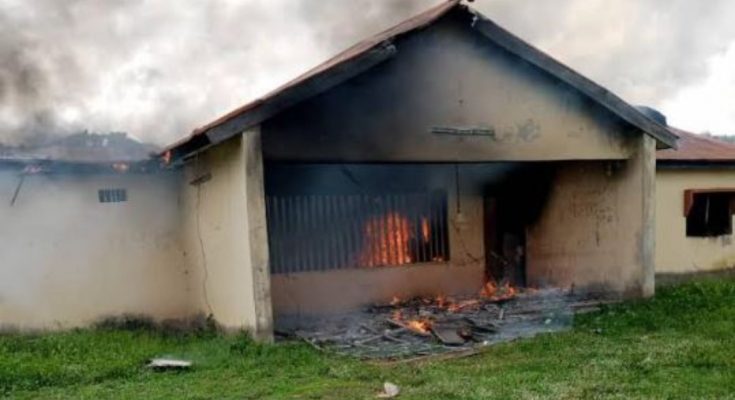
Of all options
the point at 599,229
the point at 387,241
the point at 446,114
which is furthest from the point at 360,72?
the point at 599,229

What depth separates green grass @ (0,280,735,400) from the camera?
6.53m

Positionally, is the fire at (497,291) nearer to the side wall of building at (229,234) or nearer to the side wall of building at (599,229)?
the side wall of building at (599,229)

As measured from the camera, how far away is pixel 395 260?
1252cm

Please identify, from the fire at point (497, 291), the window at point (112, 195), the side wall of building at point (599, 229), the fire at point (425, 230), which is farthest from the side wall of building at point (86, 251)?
the side wall of building at point (599, 229)

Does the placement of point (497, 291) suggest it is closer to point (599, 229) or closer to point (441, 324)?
point (599, 229)

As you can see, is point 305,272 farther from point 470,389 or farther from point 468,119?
point 470,389

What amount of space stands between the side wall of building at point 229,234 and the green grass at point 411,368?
1.58 feet

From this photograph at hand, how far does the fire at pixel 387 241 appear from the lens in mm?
12367

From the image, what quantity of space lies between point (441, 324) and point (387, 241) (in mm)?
2887

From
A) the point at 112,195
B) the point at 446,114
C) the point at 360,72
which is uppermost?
the point at 360,72

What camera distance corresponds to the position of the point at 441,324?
32.6ft

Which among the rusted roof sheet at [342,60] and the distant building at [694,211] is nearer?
the rusted roof sheet at [342,60]

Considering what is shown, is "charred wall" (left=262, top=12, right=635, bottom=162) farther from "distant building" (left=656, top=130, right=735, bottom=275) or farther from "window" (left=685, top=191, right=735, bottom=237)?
"window" (left=685, top=191, right=735, bottom=237)

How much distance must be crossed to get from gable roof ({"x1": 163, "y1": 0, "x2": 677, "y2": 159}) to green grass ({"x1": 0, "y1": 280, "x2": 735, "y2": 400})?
2.60 metres
